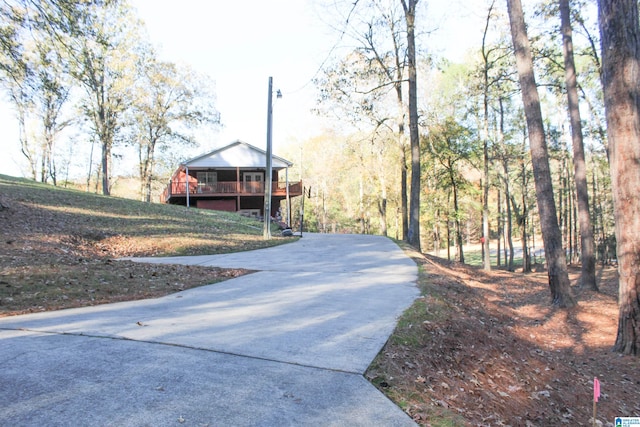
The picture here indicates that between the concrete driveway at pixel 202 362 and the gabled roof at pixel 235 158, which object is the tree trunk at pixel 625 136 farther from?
the gabled roof at pixel 235 158

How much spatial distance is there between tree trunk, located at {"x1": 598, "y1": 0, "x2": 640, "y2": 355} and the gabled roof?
2752 cm

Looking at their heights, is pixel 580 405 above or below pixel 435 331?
below

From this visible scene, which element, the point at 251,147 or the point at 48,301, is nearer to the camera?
the point at 48,301

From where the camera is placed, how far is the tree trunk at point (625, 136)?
5.70m

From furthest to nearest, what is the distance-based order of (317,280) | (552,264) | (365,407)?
(552,264) < (317,280) < (365,407)

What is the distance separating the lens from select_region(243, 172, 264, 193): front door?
3403 centimetres

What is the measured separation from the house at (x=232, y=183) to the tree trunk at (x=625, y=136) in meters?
26.3

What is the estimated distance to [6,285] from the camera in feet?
19.9

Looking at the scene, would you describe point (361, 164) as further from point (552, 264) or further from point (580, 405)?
point (580, 405)

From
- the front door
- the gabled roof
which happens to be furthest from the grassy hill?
the front door

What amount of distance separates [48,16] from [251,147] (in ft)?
79.0

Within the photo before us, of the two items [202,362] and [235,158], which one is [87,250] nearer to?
[202,362]

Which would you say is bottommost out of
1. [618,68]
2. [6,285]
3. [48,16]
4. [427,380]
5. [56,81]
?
[427,380]

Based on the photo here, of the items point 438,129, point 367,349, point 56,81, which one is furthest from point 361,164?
point 367,349
